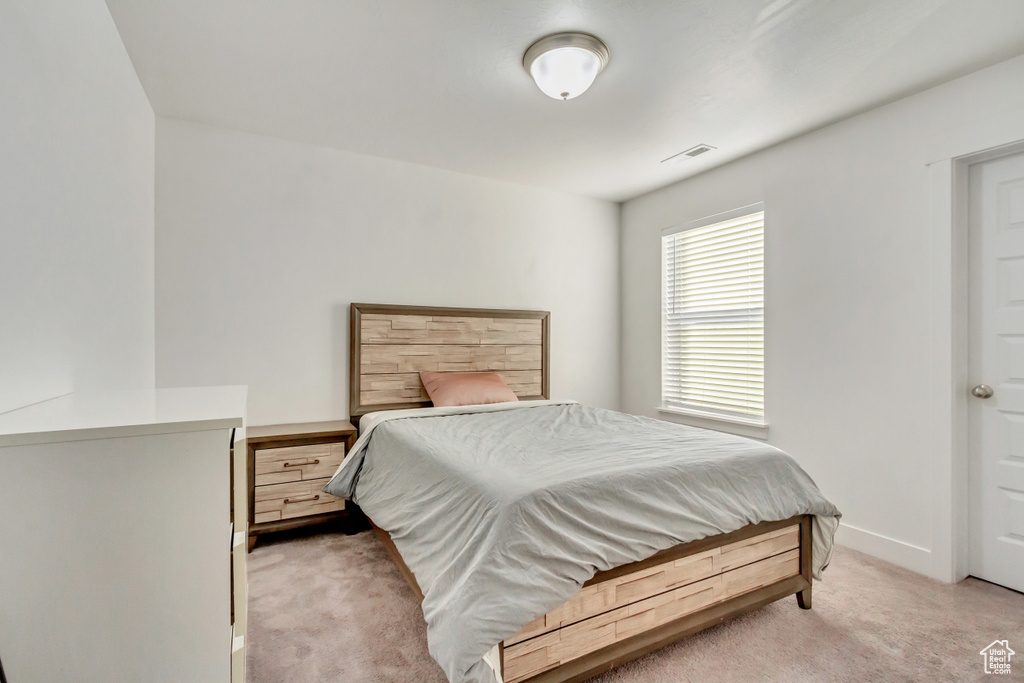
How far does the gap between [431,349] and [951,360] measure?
10.0 ft

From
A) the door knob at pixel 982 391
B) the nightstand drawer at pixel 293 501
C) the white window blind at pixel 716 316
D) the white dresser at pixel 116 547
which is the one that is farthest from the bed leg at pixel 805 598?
the nightstand drawer at pixel 293 501

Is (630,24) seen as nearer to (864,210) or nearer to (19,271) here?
(864,210)

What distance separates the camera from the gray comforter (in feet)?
4.72

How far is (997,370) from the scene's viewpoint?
244 cm


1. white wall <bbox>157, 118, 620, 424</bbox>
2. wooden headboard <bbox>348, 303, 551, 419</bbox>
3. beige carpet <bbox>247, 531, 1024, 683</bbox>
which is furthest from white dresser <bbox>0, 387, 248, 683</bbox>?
wooden headboard <bbox>348, 303, 551, 419</bbox>

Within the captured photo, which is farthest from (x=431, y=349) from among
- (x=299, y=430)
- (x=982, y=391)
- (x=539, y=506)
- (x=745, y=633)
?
(x=982, y=391)

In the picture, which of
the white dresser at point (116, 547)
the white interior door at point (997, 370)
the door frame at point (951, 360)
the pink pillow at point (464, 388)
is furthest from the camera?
the pink pillow at point (464, 388)

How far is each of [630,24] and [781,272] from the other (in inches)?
78.8

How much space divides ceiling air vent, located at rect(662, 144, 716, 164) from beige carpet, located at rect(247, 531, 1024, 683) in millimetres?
2635

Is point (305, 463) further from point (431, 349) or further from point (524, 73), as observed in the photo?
point (524, 73)

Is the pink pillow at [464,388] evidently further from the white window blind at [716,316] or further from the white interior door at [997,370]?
the white interior door at [997,370]

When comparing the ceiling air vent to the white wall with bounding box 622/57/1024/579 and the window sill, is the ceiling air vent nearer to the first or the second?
the white wall with bounding box 622/57/1024/579

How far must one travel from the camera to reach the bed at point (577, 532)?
1468mm

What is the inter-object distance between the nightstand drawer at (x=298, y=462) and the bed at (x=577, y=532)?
30cm
